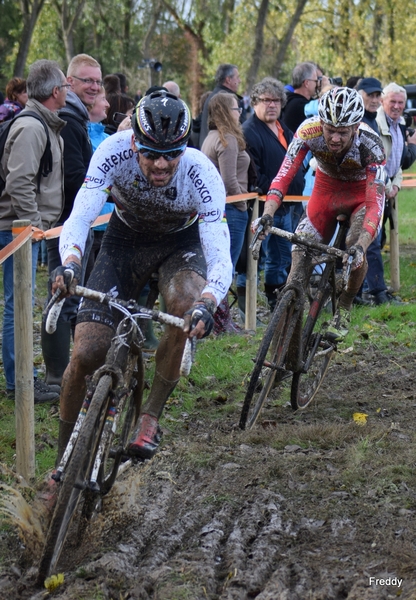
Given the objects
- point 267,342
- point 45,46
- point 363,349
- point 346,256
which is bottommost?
point 363,349

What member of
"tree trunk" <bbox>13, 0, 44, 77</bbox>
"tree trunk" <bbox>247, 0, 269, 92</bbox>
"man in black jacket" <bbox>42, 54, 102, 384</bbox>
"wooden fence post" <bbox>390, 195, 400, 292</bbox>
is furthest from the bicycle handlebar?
"tree trunk" <bbox>247, 0, 269, 92</bbox>

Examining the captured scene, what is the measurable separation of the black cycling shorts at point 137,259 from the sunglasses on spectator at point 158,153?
638 mm

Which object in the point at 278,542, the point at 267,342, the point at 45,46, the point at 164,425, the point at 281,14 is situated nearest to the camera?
the point at 278,542

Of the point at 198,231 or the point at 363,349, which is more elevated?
the point at 198,231

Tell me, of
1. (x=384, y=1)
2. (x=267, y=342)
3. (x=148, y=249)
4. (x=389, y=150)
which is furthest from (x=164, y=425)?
(x=384, y=1)

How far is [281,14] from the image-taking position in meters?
38.0

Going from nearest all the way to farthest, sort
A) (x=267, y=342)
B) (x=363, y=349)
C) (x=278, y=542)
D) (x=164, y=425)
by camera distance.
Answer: (x=278, y=542), (x=267, y=342), (x=164, y=425), (x=363, y=349)

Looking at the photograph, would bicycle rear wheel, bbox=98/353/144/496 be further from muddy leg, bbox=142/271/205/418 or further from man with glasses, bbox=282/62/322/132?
man with glasses, bbox=282/62/322/132

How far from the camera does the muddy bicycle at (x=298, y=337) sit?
239 inches

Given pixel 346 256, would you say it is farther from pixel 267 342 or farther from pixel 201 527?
pixel 201 527

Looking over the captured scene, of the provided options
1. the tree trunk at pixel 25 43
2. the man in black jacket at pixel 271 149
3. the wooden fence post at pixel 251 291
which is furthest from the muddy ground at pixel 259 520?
the tree trunk at pixel 25 43

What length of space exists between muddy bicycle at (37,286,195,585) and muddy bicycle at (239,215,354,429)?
1.70m

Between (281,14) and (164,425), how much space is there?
3518 cm

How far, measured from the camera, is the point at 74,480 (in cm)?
370
